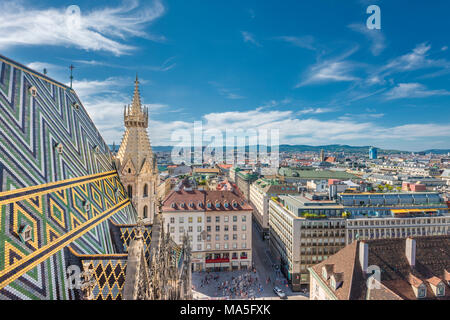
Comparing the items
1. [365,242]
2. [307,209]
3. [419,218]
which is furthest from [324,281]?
[419,218]

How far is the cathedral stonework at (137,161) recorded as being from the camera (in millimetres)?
25172

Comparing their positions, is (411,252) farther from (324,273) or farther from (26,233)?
(26,233)

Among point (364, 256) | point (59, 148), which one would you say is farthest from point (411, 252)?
point (59, 148)

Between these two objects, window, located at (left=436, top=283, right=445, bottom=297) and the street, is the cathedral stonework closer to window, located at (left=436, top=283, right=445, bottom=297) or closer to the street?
the street

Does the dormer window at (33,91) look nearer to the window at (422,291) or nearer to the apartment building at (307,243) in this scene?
the window at (422,291)

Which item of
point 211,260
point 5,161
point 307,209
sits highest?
point 5,161

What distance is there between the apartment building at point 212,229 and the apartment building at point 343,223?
724cm

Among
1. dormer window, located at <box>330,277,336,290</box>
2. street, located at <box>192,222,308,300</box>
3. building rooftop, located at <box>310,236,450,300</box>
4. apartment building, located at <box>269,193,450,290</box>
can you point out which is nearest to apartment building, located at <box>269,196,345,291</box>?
apartment building, located at <box>269,193,450,290</box>

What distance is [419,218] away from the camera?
43.2m

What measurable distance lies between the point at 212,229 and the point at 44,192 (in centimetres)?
3490

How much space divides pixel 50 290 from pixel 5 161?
232 inches

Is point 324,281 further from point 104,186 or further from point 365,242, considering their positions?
point 104,186

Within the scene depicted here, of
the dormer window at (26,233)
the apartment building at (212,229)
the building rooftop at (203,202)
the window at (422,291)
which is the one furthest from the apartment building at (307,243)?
the dormer window at (26,233)

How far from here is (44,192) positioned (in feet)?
41.7
